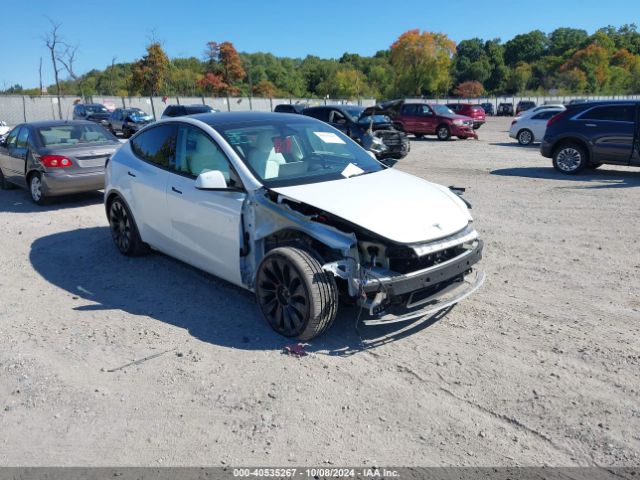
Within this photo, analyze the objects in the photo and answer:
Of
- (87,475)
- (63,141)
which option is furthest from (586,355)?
Answer: (63,141)

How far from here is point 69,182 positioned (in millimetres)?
9234

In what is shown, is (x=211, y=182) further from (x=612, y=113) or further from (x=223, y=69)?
(x=223, y=69)

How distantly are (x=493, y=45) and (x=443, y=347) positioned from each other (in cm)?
15032

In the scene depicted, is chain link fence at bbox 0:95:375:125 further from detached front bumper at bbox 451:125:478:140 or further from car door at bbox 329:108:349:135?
car door at bbox 329:108:349:135

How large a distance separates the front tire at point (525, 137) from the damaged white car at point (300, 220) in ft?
57.7

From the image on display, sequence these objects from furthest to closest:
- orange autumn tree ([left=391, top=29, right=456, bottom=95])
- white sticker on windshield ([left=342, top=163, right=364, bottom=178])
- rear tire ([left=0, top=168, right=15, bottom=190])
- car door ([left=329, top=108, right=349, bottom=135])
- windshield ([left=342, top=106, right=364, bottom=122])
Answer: orange autumn tree ([left=391, top=29, right=456, bottom=95])
windshield ([left=342, top=106, right=364, bottom=122])
car door ([left=329, top=108, right=349, bottom=135])
rear tire ([left=0, top=168, right=15, bottom=190])
white sticker on windshield ([left=342, top=163, right=364, bottom=178])

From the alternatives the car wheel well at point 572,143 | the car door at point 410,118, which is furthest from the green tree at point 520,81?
the car wheel well at point 572,143

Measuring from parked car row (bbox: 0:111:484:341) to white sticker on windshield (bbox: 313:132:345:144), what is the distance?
0.01m

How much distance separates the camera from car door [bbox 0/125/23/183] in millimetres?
10484

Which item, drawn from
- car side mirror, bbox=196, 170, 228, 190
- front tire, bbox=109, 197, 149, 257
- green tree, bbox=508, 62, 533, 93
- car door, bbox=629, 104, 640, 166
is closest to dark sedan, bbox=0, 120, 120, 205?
front tire, bbox=109, 197, 149, 257

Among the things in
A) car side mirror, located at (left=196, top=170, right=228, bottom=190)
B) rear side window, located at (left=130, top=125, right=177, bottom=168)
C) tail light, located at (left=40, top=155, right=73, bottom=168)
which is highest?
rear side window, located at (left=130, top=125, right=177, bottom=168)

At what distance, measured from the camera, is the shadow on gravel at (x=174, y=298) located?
14.0 feet

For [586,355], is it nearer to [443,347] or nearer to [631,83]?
[443,347]

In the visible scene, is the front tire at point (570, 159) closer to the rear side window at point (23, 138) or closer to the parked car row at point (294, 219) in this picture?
the parked car row at point (294, 219)
